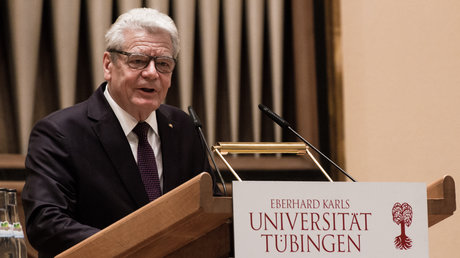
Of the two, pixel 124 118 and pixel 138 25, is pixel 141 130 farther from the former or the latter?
pixel 138 25

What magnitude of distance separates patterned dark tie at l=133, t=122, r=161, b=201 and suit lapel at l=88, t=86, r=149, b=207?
0.06 meters

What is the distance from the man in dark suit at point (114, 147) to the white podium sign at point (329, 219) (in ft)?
2.37

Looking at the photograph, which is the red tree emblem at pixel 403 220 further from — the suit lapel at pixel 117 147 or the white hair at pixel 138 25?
the white hair at pixel 138 25

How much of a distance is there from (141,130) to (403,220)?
1.15 m

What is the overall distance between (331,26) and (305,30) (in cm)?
15

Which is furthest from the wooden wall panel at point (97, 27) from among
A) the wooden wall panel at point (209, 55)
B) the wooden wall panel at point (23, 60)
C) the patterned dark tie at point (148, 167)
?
the patterned dark tie at point (148, 167)

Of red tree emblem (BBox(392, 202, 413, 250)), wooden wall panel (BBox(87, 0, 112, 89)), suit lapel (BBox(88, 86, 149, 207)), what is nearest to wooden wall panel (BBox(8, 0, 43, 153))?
wooden wall panel (BBox(87, 0, 112, 89))

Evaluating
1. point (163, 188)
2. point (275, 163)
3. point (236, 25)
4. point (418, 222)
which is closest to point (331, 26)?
point (236, 25)

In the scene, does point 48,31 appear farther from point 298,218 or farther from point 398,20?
point 298,218

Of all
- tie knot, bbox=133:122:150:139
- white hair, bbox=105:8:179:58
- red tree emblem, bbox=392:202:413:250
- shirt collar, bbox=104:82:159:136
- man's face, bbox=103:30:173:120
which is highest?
white hair, bbox=105:8:179:58

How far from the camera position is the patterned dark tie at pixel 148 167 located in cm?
233

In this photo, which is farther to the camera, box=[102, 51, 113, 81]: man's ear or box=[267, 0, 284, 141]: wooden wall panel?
box=[267, 0, 284, 141]: wooden wall panel

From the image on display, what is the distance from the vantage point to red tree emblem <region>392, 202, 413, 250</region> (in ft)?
5.14

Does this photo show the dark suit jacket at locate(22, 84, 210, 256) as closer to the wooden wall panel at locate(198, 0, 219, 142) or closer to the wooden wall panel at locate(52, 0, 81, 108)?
the wooden wall panel at locate(52, 0, 81, 108)
